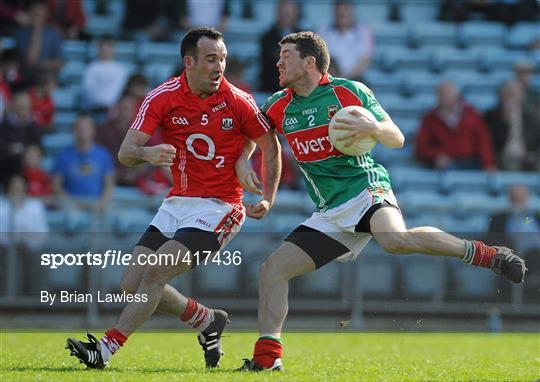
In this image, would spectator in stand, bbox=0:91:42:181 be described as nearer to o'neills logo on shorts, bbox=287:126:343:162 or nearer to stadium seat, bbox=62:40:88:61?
stadium seat, bbox=62:40:88:61

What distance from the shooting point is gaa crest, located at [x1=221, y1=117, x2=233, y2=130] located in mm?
8922

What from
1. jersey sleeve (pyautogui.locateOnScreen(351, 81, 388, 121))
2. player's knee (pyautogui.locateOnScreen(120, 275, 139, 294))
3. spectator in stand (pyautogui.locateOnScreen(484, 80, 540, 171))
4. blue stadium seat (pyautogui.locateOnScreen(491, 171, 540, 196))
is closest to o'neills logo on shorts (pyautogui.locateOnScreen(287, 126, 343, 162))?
jersey sleeve (pyautogui.locateOnScreen(351, 81, 388, 121))

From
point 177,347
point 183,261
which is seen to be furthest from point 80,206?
point 183,261

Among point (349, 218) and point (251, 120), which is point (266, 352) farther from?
point (251, 120)

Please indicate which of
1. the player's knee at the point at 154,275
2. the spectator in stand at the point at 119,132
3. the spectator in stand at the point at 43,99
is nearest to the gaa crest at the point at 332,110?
the player's knee at the point at 154,275

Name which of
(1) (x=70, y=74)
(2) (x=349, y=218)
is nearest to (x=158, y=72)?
(1) (x=70, y=74)

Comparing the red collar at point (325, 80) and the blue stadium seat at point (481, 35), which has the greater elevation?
the blue stadium seat at point (481, 35)

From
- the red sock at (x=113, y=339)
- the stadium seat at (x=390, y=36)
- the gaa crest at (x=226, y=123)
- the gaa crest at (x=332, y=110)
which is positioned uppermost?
the stadium seat at (x=390, y=36)

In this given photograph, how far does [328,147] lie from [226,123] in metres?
0.82

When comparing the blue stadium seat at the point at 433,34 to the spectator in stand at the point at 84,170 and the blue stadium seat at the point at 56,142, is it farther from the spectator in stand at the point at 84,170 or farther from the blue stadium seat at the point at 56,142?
the spectator in stand at the point at 84,170

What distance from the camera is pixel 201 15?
18016mm

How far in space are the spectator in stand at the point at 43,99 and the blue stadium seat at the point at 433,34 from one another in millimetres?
6015

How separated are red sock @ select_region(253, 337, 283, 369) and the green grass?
0.19 m

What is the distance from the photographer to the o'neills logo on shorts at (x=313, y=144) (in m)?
8.71
